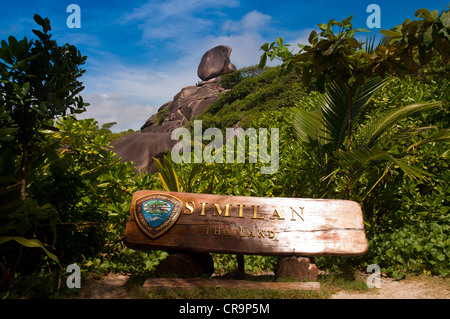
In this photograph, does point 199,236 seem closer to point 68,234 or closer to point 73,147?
point 68,234

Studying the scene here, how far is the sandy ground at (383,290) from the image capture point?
384 centimetres

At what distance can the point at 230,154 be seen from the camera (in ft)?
22.7

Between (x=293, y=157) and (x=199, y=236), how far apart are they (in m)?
2.69

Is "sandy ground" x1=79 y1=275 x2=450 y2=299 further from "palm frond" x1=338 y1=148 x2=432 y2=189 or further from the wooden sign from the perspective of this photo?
"palm frond" x1=338 y1=148 x2=432 y2=189

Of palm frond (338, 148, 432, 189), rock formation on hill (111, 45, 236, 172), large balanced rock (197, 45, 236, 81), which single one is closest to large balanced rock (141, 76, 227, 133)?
rock formation on hill (111, 45, 236, 172)

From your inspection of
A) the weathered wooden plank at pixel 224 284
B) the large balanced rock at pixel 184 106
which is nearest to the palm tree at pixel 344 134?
the weathered wooden plank at pixel 224 284

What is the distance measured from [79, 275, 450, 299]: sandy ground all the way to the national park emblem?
691mm

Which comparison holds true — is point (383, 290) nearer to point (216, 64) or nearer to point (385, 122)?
point (385, 122)

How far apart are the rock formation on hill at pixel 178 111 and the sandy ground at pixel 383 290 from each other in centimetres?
1248

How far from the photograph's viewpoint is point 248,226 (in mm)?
4133

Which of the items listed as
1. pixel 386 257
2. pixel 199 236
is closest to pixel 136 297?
pixel 199 236

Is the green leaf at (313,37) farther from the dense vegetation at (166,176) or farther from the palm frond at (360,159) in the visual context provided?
the palm frond at (360,159)

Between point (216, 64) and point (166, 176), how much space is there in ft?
145

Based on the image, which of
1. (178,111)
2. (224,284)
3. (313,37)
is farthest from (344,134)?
(178,111)
